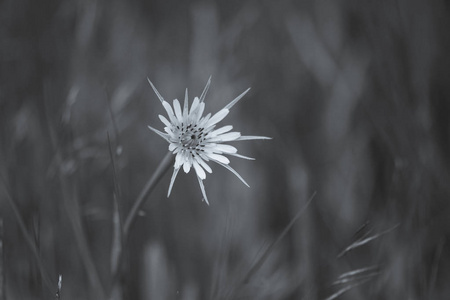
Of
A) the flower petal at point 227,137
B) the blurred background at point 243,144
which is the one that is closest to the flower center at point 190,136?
the flower petal at point 227,137

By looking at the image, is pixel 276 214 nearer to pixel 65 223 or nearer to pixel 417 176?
pixel 417 176

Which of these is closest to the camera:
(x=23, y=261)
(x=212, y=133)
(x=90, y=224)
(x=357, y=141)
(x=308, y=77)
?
(x=212, y=133)

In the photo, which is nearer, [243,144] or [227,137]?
[227,137]

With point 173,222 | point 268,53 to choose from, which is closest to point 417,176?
point 173,222

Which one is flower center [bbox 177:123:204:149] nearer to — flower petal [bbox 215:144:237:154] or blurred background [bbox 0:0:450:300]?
flower petal [bbox 215:144:237:154]

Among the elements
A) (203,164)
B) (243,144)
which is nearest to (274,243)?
(203,164)

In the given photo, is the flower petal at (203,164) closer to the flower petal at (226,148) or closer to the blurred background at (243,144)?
the flower petal at (226,148)

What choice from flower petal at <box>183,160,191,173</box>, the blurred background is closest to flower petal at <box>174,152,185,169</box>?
flower petal at <box>183,160,191,173</box>

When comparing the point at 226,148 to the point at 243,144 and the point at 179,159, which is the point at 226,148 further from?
the point at 243,144
